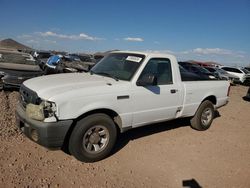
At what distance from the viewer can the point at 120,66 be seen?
4980mm

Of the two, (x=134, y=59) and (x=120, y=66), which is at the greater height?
(x=134, y=59)

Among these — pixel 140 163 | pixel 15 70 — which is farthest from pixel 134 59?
pixel 15 70

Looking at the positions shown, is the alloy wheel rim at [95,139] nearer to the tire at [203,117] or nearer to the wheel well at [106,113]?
the wheel well at [106,113]

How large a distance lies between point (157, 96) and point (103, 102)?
1.29 m

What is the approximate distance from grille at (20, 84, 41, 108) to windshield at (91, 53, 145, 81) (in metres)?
1.48

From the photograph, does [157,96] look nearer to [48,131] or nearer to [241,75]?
[48,131]

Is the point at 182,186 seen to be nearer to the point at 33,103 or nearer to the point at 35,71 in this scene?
the point at 33,103

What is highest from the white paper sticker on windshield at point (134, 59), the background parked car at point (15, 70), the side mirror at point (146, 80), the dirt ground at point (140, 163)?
the white paper sticker on windshield at point (134, 59)

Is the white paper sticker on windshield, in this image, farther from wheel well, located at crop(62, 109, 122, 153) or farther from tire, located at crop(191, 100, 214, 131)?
tire, located at crop(191, 100, 214, 131)

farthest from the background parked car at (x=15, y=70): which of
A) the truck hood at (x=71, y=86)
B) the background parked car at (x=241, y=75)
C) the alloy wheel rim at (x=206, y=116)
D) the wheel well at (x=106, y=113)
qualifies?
the background parked car at (x=241, y=75)

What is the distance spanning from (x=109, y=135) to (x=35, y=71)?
21.0 feet

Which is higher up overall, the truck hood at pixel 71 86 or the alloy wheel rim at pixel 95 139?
the truck hood at pixel 71 86

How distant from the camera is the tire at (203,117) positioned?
621 cm

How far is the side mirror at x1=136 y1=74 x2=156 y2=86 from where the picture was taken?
4422mm
